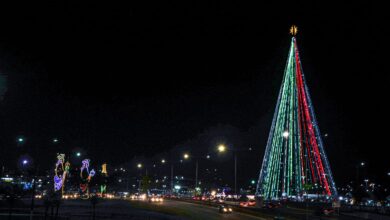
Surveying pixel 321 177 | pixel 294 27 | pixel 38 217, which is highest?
pixel 294 27

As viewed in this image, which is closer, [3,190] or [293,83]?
[293,83]

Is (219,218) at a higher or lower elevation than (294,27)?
lower

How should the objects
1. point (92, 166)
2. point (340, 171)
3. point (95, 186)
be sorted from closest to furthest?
point (340, 171) < point (95, 186) < point (92, 166)

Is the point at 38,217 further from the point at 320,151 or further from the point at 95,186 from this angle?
the point at 95,186

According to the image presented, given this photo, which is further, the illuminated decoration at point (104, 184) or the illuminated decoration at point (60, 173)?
the illuminated decoration at point (104, 184)

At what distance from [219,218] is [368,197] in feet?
339

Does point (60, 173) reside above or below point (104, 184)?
above

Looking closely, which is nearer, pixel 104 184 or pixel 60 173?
pixel 60 173

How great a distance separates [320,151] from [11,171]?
65168 millimetres

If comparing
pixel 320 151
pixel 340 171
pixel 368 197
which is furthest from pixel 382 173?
pixel 320 151

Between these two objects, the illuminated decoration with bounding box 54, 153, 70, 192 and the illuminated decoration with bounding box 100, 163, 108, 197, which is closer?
the illuminated decoration with bounding box 54, 153, 70, 192

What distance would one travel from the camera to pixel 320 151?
6806 centimetres

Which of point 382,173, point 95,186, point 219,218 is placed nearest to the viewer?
point 219,218

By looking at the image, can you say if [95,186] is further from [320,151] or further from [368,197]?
[320,151]
